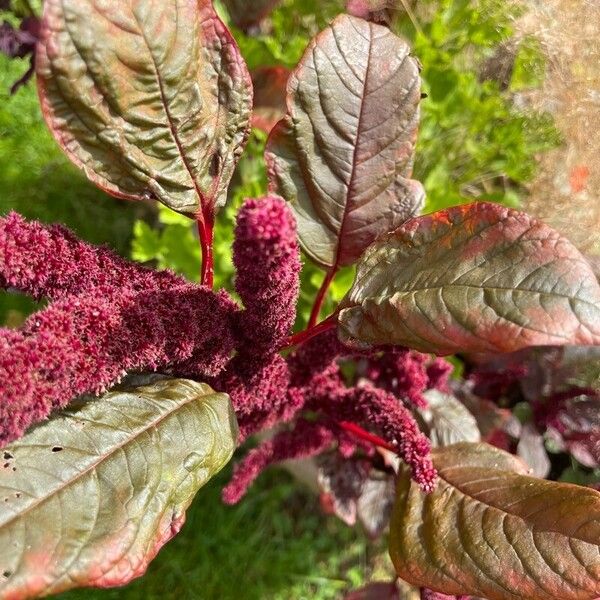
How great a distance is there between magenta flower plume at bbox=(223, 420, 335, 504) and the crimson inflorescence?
125 mm

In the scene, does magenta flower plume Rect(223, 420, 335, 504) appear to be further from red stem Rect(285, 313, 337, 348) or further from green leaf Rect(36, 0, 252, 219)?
green leaf Rect(36, 0, 252, 219)

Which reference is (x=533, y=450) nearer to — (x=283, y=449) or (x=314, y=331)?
(x=283, y=449)

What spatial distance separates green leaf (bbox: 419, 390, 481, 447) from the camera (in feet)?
3.87

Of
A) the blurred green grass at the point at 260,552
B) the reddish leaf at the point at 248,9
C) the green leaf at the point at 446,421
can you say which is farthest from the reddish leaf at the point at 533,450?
the reddish leaf at the point at 248,9

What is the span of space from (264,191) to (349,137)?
2.25ft

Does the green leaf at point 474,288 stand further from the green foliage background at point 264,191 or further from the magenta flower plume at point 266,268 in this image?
the green foliage background at point 264,191

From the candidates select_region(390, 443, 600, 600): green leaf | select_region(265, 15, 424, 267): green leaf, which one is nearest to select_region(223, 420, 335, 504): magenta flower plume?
select_region(390, 443, 600, 600): green leaf

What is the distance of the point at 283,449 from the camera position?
111 centimetres

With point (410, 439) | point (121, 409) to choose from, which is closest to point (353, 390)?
point (410, 439)

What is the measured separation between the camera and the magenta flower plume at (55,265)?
25.2 inches

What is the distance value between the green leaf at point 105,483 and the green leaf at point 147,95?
255 mm

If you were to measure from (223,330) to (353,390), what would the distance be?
29cm

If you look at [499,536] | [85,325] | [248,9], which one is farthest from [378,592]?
[248,9]

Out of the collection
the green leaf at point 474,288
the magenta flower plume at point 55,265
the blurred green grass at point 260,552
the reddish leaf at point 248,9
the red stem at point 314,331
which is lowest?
the blurred green grass at point 260,552
